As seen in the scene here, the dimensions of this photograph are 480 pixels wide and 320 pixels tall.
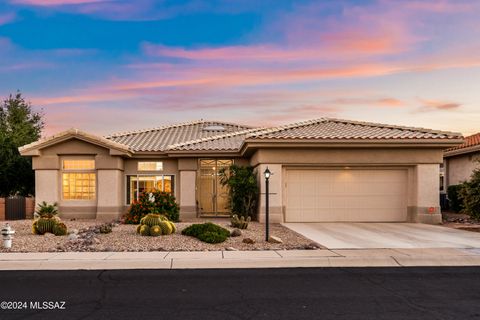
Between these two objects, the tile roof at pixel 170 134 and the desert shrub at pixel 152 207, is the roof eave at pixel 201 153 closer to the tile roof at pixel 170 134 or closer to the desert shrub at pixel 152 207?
the tile roof at pixel 170 134

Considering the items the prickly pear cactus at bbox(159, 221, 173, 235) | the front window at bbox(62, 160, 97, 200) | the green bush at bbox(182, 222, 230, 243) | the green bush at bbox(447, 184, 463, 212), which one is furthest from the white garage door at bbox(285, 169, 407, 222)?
the front window at bbox(62, 160, 97, 200)

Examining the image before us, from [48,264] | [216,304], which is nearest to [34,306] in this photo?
[216,304]

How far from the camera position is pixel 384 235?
1645cm

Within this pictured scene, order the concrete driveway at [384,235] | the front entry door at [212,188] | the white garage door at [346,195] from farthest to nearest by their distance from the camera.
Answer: the front entry door at [212,188]
the white garage door at [346,195]
the concrete driveway at [384,235]

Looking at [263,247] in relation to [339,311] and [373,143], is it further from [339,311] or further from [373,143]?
[373,143]

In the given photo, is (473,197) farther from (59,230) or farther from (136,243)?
(59,230)

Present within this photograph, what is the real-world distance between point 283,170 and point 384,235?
6.37m

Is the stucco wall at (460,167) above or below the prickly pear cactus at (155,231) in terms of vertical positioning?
above

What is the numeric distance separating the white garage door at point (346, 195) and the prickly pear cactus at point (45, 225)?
9892 mm

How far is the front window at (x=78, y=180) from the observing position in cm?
2477

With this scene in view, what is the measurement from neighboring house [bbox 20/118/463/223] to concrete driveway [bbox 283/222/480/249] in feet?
4.30

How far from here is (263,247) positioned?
537 inches

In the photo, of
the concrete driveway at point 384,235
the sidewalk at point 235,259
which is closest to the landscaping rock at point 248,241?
the sidewalk at point 235,259

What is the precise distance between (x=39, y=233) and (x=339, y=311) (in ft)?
41.4
